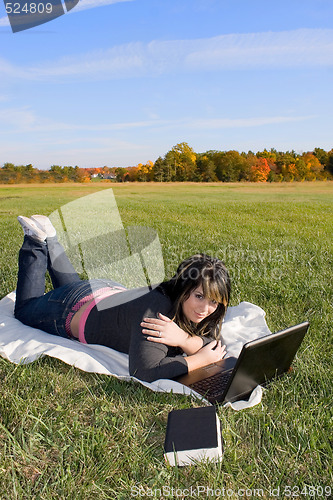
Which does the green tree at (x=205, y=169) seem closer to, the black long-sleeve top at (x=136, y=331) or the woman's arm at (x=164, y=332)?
the black long-sleeve top at (x=136, y=331)

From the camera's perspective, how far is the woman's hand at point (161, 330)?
3.18 m

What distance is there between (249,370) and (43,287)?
242 centimetres

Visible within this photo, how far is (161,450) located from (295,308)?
282cm

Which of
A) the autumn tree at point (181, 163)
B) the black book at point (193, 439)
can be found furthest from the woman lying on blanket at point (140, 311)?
the autumn tree at point (181, 163)

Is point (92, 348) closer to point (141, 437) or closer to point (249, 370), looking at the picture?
point (141, 437)

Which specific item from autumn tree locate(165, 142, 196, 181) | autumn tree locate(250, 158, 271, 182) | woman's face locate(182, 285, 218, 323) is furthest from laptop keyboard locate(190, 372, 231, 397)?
autumn tree locate(250, 158, 271, 182)

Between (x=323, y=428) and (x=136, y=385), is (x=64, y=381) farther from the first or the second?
(x=323, y=428)

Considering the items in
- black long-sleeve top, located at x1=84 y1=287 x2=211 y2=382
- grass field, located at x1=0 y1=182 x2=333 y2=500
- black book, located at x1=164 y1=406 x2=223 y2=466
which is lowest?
→ grass field, located at x1=0 y1=182 x2=333 y2=500

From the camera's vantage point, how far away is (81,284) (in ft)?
13.5

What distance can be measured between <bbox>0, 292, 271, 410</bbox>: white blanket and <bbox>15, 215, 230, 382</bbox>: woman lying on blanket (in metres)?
0.08

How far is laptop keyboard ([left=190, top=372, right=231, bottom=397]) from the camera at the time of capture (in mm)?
3131

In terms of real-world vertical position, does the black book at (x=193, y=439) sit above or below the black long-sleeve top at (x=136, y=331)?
below

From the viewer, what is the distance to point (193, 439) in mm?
2434

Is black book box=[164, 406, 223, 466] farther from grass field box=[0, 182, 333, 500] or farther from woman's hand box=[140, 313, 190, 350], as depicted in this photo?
woman's hand box=[140, 313, 190, 350]
